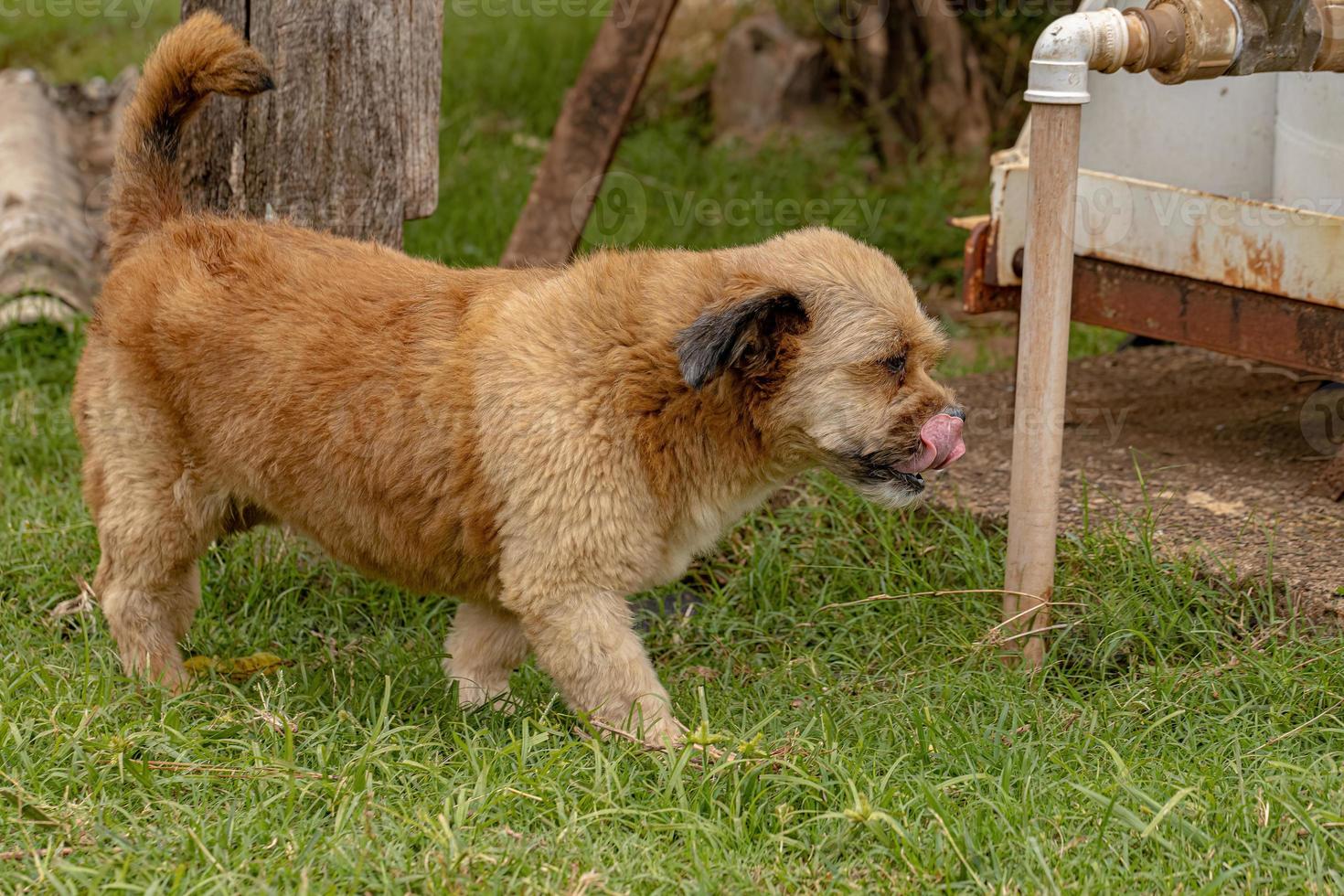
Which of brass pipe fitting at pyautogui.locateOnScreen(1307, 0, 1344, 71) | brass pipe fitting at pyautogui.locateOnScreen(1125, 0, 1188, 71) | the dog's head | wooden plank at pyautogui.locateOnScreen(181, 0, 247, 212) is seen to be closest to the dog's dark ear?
the dog's head

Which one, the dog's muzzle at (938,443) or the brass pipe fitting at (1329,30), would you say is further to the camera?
the brass pipe fitting at (1329,30)

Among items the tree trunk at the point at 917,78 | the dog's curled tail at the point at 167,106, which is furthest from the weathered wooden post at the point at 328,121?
the tree trunk at the point at 917,78

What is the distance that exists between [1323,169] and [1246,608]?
1.51 m

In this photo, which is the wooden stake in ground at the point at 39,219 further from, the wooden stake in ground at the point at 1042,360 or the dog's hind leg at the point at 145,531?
the wooden stake in ground at the point at 1042,360

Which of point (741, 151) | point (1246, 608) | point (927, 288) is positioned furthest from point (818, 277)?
point (741, 151)

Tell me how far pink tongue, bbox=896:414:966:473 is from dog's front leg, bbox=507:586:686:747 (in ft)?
2.79

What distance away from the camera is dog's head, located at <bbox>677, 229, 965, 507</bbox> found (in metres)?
3.53

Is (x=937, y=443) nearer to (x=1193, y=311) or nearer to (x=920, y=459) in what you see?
(x=920, y=459)

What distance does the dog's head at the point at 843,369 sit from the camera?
3.53 m

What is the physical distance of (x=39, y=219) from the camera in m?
6.90

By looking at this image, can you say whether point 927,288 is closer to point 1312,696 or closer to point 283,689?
point 1312,696

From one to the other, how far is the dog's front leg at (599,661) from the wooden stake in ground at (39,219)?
3.84m

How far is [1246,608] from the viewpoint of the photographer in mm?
4141

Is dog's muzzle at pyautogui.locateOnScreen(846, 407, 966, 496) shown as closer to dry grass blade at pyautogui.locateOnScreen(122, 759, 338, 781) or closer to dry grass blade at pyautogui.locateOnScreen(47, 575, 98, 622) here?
dry grass blade at pyautogui.locateOnScreen(122, 759, 338, 781)
